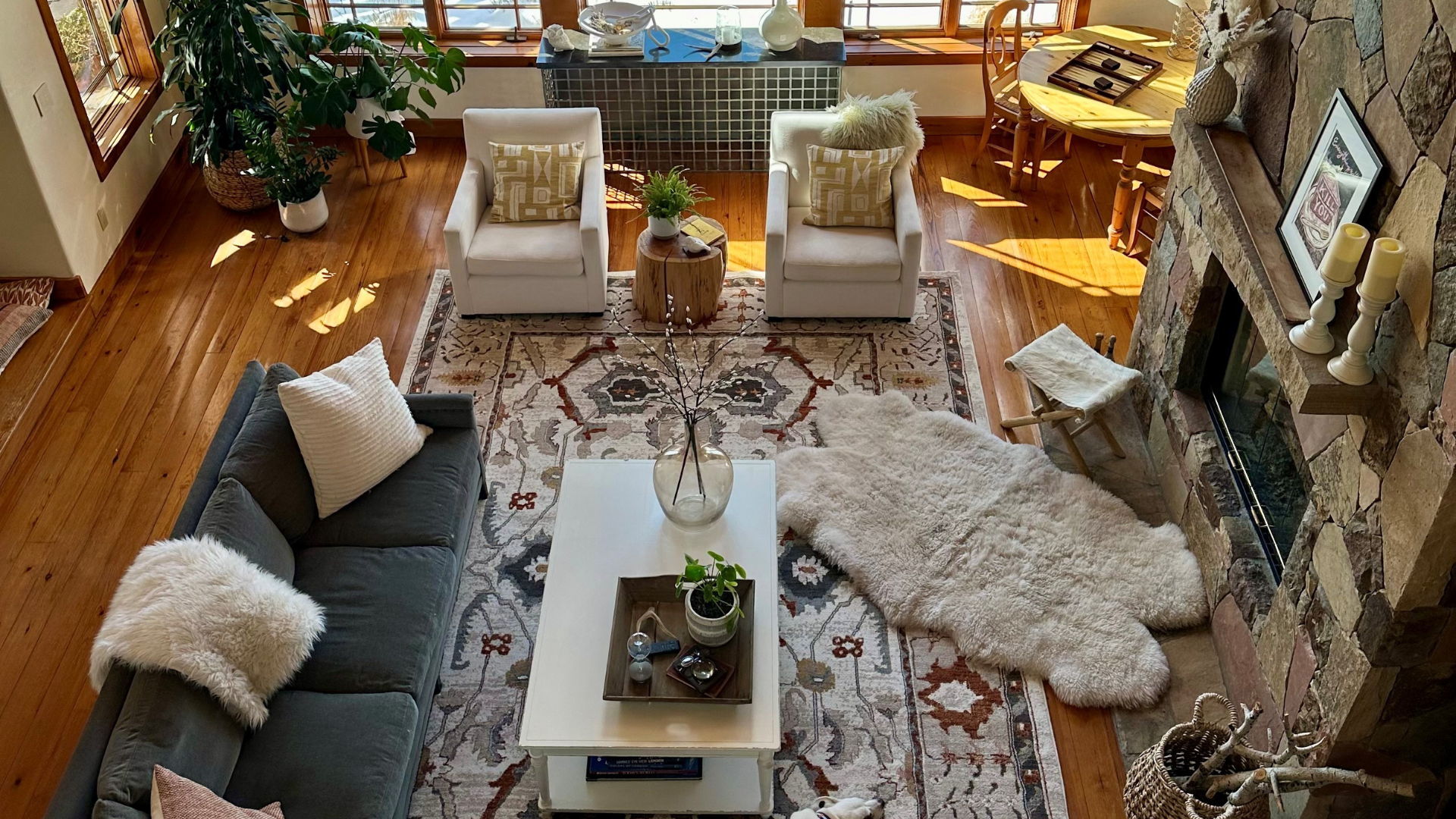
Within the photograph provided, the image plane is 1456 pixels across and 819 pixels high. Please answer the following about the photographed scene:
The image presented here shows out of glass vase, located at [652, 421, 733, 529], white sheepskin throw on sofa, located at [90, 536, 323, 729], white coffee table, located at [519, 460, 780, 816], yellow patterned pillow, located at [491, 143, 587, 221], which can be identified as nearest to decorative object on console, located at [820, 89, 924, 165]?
yellow patterned pillow, located at [491, 143, 587, 221]

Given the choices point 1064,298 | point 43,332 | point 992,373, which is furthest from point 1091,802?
point 43,332

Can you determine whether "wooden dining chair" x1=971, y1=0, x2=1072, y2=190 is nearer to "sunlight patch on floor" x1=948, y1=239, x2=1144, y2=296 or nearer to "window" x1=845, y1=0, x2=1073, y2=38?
"window" x1=845, y1=0, x2=1073, y2=38

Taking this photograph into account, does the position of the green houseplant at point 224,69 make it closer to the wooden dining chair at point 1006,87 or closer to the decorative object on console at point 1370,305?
the wooden dining chair at point 1006,87

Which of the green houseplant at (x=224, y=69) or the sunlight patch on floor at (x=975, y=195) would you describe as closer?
the green houseplant at (x=224, y=69)

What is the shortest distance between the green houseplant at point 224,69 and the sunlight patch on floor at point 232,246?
27cm

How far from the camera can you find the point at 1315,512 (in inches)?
131

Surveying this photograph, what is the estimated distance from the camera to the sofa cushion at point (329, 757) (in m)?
3.09

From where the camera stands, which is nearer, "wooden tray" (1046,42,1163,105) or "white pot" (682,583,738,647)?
"white pot" (682,583,738,647)

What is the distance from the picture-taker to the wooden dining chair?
6.28 metres

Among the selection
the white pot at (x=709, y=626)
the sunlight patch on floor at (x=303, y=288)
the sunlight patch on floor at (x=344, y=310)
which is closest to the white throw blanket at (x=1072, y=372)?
the white pot at (x=709, y=626)

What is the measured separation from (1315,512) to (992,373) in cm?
202

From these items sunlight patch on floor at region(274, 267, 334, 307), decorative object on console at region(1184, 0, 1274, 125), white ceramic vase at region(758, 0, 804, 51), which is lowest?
sunlight patch on floor at region(274, 267, 334, 307)

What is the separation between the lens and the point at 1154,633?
4.03m

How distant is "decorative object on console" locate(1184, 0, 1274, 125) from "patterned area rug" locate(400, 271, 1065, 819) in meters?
1.54
